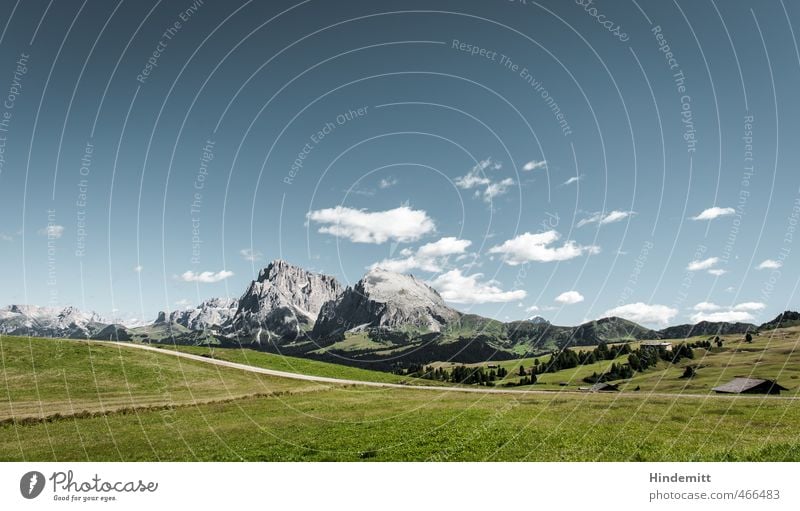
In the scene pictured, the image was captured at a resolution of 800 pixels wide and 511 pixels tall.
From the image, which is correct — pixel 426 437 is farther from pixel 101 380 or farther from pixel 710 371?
pixel 710 371

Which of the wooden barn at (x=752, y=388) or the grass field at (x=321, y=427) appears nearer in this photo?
the grass field at (x=321, y=427)

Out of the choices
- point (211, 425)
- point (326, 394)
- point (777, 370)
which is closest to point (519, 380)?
point (777, 370)

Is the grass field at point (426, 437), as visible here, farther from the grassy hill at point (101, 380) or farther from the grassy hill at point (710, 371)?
the grassy hill at point (710, 371)
